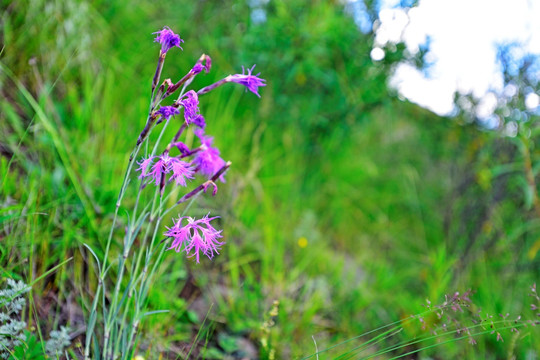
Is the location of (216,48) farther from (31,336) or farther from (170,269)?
(31,336)

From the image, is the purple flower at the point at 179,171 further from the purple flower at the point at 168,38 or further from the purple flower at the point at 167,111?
the purple flower at the point at 168,38

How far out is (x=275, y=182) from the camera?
2771 millimetres

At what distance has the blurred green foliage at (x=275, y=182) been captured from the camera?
5.59ft

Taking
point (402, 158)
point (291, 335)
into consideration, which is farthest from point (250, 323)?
point (402, 158)

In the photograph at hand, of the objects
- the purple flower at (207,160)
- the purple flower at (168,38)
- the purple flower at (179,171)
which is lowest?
the purple flower at (179,171)

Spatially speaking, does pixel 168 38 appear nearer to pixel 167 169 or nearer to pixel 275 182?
pixel 167 169

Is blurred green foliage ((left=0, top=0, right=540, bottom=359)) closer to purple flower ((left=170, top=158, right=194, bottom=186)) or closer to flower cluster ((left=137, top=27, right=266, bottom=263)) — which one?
flower cluster ((left=137, top=27, right=266, bottom=263))

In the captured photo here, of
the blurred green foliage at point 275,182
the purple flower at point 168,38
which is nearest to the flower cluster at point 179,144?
the purple flower at point 168,38

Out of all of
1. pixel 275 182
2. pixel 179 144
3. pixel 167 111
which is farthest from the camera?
pixel 275 182

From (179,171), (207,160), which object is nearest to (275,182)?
(207,160)

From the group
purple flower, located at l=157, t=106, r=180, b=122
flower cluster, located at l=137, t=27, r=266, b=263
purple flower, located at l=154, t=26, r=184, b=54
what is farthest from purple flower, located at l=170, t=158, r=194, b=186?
purple flower, located at l=154, t=26, r=184, b=54

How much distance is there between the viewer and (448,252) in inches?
111

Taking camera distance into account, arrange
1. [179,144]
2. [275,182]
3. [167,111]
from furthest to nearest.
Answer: [275,182] < [179,144] < [167,111]

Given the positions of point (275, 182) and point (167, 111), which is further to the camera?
point (275, 182)
